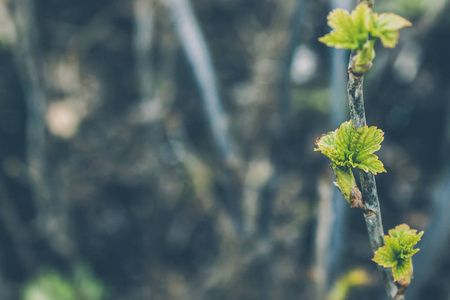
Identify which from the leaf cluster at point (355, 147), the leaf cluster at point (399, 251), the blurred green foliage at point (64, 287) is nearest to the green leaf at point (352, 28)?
the leaf cluster at point (355, 147)

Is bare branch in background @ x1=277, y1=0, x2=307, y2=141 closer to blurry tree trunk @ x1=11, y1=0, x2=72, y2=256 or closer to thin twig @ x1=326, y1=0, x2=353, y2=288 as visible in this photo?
thin twig @ x1=326, y1=0, x2=353, y2=288

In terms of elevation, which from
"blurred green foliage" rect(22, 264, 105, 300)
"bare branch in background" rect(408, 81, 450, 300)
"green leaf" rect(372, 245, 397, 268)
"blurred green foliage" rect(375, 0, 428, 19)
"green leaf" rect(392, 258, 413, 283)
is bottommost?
"green leaf" rect(392, 258, 413, 283)

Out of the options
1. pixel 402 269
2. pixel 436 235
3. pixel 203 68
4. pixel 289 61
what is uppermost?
pixel 203 68

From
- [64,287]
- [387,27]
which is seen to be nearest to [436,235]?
[387,27]

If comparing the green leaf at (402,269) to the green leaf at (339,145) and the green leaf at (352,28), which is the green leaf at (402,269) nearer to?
the green leaf at (339,145)

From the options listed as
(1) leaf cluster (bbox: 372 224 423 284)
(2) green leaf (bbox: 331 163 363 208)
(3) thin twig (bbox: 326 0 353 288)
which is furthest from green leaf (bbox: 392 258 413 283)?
(3) thin twig (bbox: 326 0 353 288)

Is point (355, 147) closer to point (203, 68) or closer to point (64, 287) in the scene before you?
point (203, 68)
